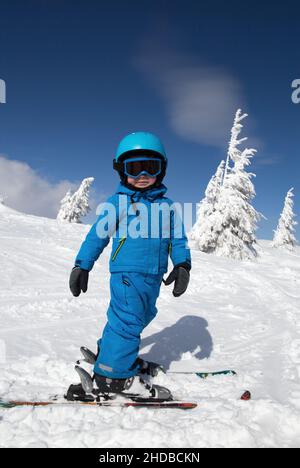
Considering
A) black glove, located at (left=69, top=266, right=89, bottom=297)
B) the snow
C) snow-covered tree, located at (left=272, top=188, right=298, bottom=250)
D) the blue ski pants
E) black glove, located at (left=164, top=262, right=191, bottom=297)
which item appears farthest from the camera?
snow-covered tree, located at (left=272, top=188, right=298, bottom=250)

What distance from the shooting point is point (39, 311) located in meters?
5.60

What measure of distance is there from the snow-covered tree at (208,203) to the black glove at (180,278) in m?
21.0

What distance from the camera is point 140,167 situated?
354 cm

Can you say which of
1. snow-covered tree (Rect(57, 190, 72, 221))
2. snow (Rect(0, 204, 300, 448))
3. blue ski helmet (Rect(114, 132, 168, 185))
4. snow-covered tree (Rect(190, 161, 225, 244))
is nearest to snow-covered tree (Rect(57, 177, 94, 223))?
snow-covered tree (Rect(57, 190, 72, 221))

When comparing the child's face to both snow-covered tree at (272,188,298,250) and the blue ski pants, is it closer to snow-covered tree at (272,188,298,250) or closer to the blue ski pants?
the blue ski pants

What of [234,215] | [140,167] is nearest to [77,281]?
[140,167]

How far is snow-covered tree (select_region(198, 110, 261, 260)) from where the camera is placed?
920 inches

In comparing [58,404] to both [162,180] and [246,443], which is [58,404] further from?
[162,180]

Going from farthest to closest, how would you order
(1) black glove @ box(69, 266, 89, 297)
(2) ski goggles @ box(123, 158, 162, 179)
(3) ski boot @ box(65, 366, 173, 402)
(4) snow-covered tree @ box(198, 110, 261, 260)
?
(4) snow-covered tree @ box(198, 110, 261, 260)
(2) ski goggles @ box(123, 158, 162, 179)
(1) black glove @ box(69, 266, 89, 297)
(3) ski boot @ box(65, 366, 173, 402)

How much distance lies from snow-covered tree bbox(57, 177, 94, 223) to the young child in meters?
45.3

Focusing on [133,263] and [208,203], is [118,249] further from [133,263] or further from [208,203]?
[208,203]

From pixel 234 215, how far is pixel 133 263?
69.3ft

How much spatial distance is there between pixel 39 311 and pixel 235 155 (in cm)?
2178

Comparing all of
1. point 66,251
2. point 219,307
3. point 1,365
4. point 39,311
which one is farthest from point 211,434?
point 66,251
